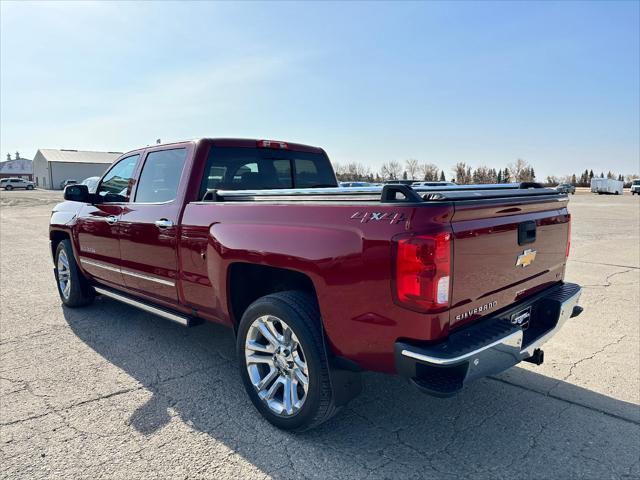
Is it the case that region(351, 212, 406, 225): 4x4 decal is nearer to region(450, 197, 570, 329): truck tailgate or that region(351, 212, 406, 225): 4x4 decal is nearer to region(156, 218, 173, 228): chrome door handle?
region(450, 197, 570, 329): truck tailgate

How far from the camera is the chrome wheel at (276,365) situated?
293 centimetres

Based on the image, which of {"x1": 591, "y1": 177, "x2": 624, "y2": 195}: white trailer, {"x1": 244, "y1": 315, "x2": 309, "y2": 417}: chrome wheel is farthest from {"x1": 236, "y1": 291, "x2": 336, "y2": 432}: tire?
{"x1": 591, "y1": 177, "x2": 624, "y2": 195}: white trailer

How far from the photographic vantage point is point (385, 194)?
2.44 m

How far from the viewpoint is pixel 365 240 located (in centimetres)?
246

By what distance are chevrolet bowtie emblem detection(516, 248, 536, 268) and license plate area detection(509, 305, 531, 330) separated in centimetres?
30

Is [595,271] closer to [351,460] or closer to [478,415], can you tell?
[478,415]

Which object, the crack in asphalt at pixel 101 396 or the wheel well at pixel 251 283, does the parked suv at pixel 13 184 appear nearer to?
the crack in asphalt at pixel 101 396

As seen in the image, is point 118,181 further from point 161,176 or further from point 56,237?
point 56,237

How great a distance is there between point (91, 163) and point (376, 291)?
81305mm

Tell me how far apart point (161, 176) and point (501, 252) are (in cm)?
302

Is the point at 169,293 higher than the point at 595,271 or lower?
higher

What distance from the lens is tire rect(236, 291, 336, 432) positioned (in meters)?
2.73

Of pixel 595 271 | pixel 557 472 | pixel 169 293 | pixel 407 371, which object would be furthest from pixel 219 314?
pixel 595 271

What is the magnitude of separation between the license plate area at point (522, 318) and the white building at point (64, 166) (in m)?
74.1
